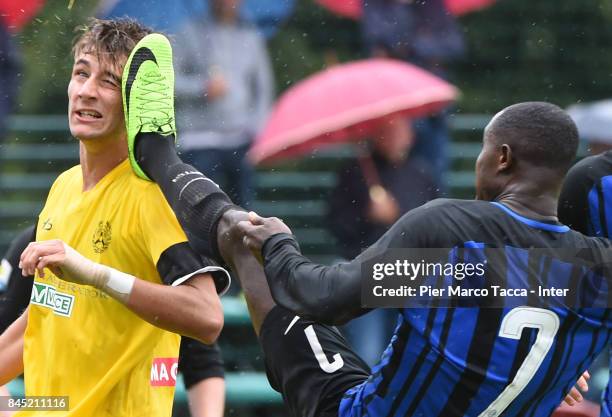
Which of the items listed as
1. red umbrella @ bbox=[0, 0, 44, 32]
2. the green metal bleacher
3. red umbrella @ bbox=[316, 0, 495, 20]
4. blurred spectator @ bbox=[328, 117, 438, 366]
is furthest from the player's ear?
the green metal bleacher

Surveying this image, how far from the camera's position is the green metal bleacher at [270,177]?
1002 cm

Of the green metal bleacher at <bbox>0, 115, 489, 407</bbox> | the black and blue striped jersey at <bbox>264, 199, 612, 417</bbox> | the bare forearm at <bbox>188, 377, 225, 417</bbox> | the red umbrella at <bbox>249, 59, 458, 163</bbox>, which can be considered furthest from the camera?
the green metal bleacher at <bbox>0, 115, 489, 407</bbox>

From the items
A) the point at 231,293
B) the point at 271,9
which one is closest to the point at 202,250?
the point at 231,293

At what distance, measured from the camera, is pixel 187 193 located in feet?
13.0

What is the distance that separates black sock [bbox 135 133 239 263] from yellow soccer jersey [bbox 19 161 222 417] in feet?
0.18

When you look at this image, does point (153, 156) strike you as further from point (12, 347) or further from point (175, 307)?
point (12, 347)

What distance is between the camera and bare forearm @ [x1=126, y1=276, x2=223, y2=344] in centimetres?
389

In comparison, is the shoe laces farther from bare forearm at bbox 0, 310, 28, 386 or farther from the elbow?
bare forearm at bbox 0, 310, 28, 386

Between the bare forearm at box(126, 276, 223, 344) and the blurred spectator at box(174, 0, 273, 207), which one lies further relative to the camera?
the blurred spectator at box(174, 0, 273, 207)

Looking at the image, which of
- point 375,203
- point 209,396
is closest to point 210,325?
point 209,396

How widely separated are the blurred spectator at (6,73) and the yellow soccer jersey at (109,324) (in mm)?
3974

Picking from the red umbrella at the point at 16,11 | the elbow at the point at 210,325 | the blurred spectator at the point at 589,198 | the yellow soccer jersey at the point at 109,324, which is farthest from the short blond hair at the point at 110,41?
the red umbrella at the point at 16,11

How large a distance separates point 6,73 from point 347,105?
7.18 feet

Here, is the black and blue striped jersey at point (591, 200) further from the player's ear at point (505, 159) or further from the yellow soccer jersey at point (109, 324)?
the yellow soccer jersey at point (109, 324)
